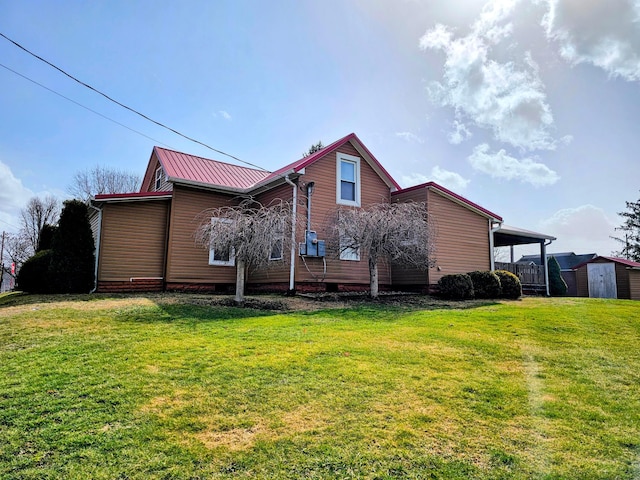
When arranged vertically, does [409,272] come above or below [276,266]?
below

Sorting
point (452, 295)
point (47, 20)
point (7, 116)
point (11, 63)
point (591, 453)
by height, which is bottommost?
point (591, 453)

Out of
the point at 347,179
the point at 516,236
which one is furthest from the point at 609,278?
the point at 347,179

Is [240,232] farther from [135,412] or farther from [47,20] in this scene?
[47,20]

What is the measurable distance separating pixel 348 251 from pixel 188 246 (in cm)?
562

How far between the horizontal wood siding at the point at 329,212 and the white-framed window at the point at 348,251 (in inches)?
5.7

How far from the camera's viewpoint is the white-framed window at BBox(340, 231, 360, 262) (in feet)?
42.0

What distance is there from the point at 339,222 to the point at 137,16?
842cm

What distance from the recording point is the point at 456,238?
15336 millimetres

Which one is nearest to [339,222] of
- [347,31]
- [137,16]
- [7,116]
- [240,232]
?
[240,232]

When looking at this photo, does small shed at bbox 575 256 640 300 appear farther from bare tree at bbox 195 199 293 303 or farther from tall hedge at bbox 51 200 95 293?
tall hedge at bbox 51 200 95 293

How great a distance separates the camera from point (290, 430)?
3438 millimetres

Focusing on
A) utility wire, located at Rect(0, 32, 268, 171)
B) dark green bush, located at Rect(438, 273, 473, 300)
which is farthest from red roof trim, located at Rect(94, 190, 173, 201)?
dark green bush, located at Rect(438, 273, 473, 300)

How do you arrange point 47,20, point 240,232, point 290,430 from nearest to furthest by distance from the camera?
point 290,430 < point 240,232 < point 47,20

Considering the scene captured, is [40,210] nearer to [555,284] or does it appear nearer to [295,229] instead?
[295,229]
